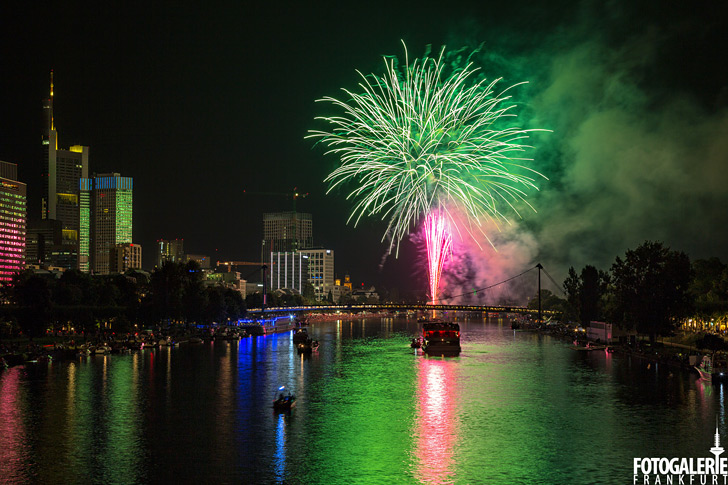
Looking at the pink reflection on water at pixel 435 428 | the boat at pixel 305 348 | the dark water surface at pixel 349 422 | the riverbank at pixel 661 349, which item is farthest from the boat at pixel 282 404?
the boat at pixel 305 348

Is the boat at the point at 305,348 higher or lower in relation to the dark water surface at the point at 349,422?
higher

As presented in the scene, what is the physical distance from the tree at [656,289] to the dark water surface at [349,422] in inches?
456

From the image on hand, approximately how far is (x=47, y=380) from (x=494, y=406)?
37987 mm

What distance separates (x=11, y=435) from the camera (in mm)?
41344

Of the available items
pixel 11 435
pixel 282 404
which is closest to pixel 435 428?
pixel 282 404

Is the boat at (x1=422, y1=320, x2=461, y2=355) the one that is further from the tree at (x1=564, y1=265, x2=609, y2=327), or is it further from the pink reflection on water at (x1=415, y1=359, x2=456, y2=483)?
the tree at (x1=564, y1=265, x2=609, y2=327)

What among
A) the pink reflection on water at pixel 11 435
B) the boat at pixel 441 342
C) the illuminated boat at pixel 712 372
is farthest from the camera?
the boat at pixel 441 342

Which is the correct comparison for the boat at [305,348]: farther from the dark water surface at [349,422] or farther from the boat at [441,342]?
the dark water surface at [349,422]

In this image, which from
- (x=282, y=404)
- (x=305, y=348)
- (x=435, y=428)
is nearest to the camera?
(x=435, y=428)

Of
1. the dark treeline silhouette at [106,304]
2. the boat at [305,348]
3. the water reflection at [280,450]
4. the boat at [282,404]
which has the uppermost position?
the dark treeline silhouette at [106,304]

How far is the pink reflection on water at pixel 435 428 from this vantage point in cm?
3472

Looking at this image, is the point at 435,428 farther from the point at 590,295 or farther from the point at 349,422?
the point at 590,295

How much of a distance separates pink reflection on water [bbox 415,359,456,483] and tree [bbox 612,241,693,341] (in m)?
29.8

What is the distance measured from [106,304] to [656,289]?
8394 cm
